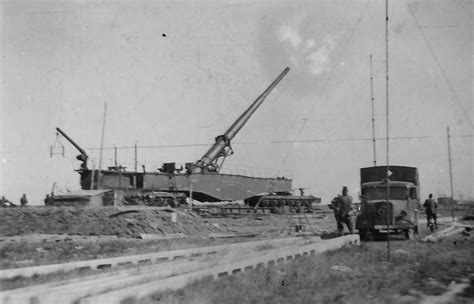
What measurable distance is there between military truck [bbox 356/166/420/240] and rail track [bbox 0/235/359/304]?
9.12 ft

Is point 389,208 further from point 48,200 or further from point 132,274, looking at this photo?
point 48,200

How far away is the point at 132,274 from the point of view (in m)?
6.97

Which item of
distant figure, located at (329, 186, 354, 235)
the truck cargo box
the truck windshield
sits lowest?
distant figure, located at (329, 186, 354, 235)

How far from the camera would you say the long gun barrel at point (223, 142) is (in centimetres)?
3352

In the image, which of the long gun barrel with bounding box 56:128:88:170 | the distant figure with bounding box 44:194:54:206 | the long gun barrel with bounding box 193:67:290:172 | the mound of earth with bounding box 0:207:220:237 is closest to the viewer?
the mound of earth with bounding box 0:207:220:237

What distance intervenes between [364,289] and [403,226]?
8167 mm

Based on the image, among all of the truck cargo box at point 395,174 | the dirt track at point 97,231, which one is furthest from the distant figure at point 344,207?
the dirt track at point 97,231

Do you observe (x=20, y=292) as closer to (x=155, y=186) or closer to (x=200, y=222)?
(x=200, y=222)

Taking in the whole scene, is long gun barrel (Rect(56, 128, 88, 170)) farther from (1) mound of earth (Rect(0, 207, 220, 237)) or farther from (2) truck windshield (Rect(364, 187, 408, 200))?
(2) truck windshield (Rect(364, 187, 408, 200))

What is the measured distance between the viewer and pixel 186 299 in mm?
5438

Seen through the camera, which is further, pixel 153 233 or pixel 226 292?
pixel 153 233

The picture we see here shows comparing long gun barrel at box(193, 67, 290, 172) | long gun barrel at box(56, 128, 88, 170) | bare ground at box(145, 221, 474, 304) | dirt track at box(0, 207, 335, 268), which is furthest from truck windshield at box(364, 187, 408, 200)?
long gun barrel at box(56, 128, 88, 170)

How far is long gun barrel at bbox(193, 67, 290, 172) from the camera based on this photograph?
110 ft

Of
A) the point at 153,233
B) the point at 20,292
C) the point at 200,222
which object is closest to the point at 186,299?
the point at 20,292
